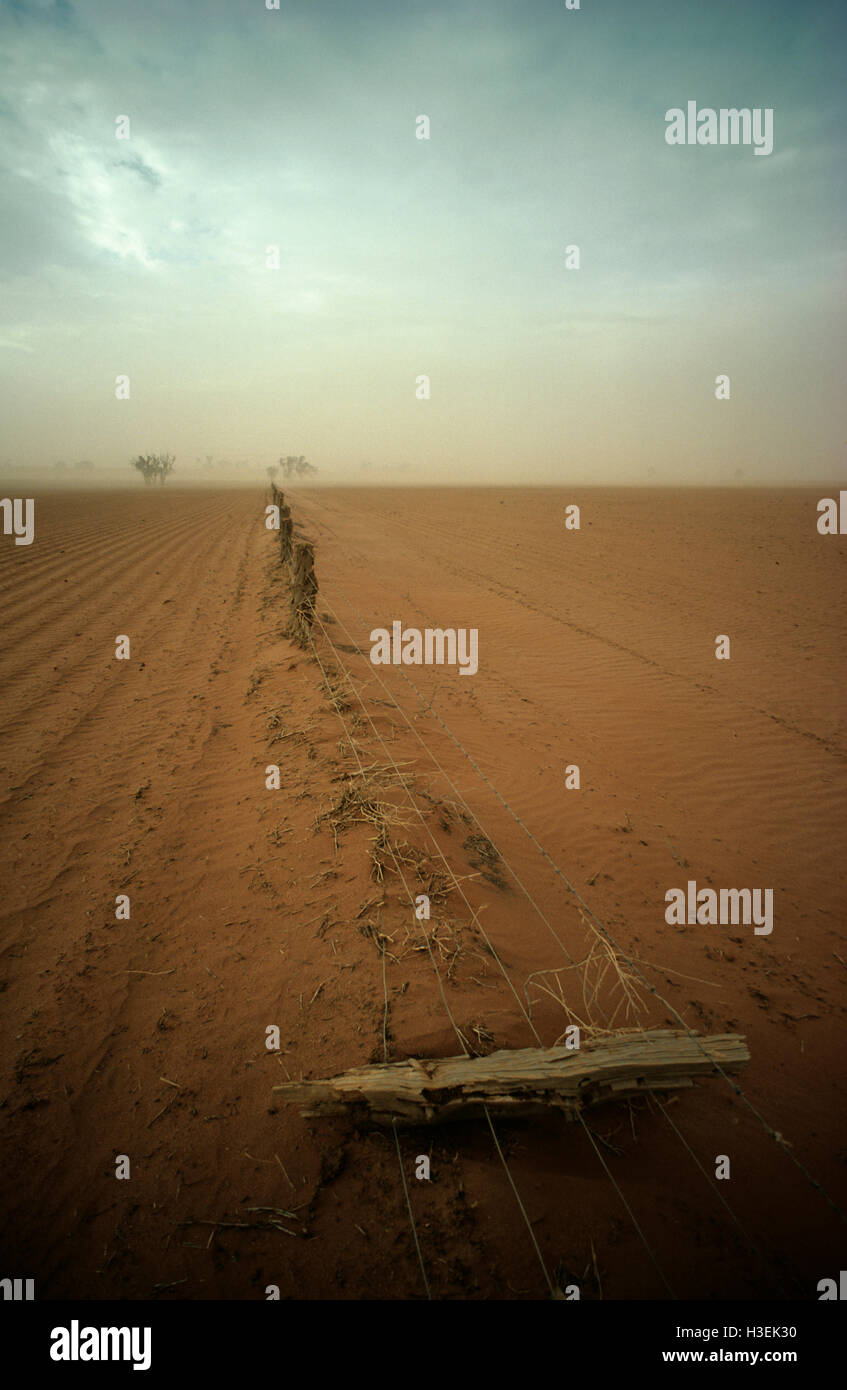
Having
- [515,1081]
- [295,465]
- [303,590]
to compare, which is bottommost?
[515,1081]

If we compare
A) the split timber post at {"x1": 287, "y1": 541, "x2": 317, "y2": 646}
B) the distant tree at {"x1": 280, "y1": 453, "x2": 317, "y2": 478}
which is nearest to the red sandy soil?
the split timber post at {"x1": 287, "y1": 541, "x2": 317, "y2": 646}

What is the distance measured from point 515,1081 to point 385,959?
97cm

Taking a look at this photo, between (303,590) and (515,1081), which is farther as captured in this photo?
(303,590)

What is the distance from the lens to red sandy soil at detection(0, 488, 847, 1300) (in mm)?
1930

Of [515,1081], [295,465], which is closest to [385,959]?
[515,1081]

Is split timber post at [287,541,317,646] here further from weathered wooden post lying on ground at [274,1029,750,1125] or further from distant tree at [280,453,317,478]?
distant tree at [280,453,317,478]

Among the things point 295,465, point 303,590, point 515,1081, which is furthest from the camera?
point 295,465

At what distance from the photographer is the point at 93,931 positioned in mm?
3234

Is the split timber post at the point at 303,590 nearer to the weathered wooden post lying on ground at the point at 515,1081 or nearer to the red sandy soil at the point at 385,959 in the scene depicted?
the red sandy soil at the point at 385,959

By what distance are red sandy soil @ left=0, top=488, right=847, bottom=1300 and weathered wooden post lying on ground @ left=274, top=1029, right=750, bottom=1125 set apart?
0.15 metres

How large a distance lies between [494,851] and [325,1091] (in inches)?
87.3

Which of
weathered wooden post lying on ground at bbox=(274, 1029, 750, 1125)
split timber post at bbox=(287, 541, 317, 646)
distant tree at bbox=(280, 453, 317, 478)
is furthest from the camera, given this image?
distant tree at bbox=(280, 453, 317, 478)

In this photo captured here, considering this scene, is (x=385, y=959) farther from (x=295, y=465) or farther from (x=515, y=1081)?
(x=295, y=465)

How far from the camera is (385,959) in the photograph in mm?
2869
